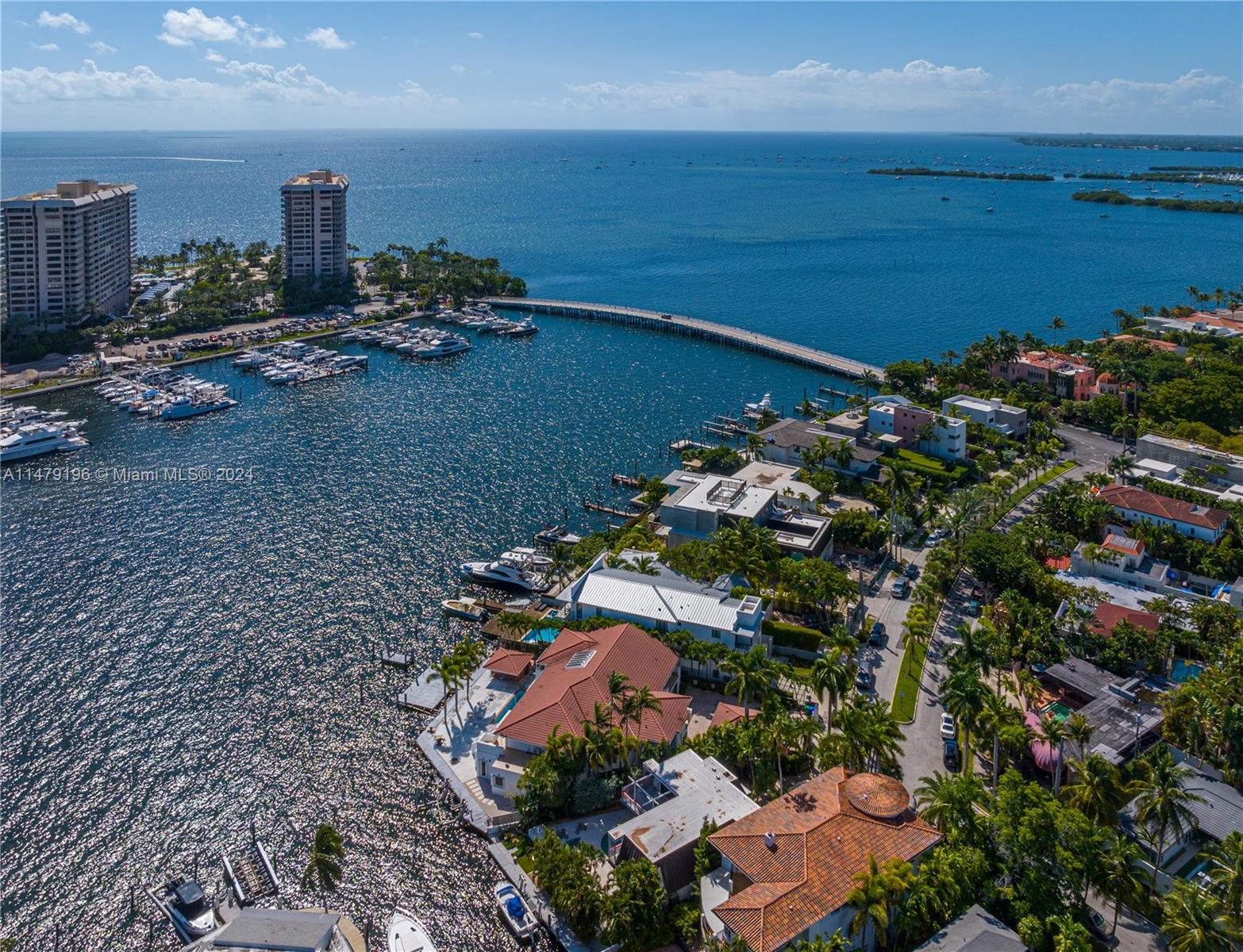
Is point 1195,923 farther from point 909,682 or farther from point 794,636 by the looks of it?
point 794,636

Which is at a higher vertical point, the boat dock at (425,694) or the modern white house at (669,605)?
the modern white house at (669,605)

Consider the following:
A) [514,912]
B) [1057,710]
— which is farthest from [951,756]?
[514,912]

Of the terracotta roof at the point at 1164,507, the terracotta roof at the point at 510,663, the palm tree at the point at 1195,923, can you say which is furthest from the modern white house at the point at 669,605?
the terracotta roof at the point at 1164,507

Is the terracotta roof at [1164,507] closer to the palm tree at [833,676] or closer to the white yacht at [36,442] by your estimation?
the palm tree at [833,676]

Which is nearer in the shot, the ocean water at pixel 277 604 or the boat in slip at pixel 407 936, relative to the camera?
the boat in slip at pixel 407 936

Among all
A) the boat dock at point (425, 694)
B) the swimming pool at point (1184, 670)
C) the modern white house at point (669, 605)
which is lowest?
the boat dock at point (425, 694)

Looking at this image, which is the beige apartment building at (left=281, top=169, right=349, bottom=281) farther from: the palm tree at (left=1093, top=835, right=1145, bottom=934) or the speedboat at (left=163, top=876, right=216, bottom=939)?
the palm tree at (left=1093, top=835, right=1145, bottom=934)
